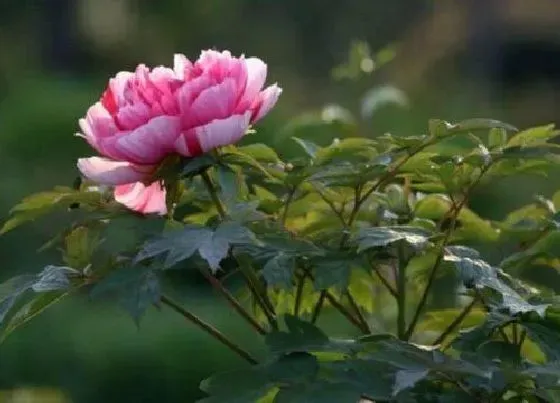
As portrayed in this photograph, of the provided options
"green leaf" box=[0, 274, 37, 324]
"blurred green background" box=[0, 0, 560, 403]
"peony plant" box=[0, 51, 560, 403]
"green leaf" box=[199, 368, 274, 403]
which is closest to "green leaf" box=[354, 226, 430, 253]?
"peony plant" box=[0, 51, 560, 403]

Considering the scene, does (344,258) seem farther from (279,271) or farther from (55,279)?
(55,279)

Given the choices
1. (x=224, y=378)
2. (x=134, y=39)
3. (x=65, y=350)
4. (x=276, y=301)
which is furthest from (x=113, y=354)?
(x=134, y=39)

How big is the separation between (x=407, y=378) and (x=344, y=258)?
0.13m

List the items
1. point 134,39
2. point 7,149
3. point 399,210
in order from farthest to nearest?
point 134,39 → point 7,149 → point 399,210

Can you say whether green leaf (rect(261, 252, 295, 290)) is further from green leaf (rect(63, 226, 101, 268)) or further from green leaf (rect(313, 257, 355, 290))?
green leaf (rect(63, 226, 101, 268))

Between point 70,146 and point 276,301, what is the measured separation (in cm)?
397

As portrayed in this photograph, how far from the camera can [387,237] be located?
77 cm

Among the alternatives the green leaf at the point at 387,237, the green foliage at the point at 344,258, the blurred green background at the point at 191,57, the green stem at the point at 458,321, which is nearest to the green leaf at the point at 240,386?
the green foliage at the point at 344,258

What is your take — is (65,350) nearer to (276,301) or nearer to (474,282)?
(276,301)

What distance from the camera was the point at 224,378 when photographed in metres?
0.75

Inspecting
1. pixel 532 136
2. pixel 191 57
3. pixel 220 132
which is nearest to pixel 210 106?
pixel 220 132

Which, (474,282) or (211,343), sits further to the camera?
(211,343)

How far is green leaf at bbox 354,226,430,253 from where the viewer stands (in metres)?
0.77

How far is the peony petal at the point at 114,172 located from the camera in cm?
82
